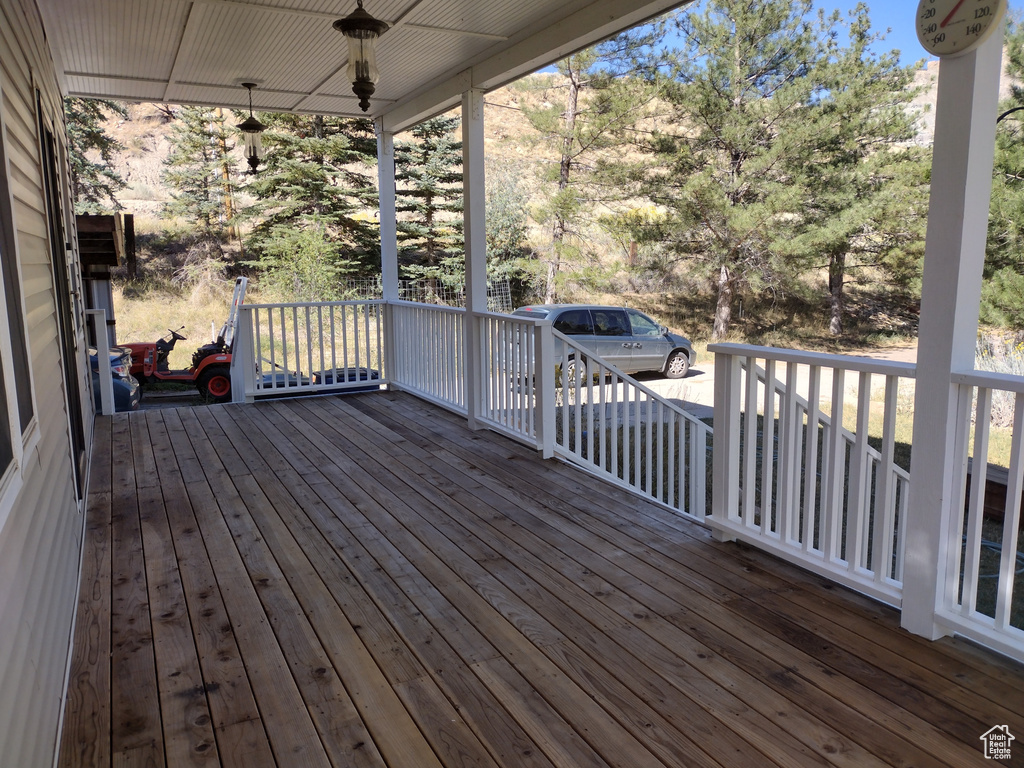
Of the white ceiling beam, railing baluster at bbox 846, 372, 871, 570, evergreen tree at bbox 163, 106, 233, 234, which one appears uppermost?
evergreen tree at bbox 163, 106, 233, 234

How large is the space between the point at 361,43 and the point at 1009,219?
10.4m

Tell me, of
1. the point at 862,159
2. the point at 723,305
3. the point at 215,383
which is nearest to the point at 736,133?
the point at 862,159

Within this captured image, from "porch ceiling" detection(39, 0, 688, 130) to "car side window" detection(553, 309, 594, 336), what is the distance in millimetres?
4362

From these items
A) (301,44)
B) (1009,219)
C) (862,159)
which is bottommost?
(1009,219)

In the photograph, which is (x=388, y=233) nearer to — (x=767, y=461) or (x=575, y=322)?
(x=575, y=322)

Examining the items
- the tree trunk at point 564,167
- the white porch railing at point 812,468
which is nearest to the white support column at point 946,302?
the white porch railing at point 812,468

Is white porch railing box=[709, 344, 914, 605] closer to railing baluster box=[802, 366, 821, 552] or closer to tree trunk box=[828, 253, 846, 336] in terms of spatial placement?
railing baluster box=[802, 366, 821, 552]

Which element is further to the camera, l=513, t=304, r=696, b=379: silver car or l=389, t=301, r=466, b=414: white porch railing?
l=513, t=304, r=696, b=379: silver car

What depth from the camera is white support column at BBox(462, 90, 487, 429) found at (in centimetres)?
527

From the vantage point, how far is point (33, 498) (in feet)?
6.14

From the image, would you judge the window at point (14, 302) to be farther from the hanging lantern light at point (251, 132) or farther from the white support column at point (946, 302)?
the hanging lantern light at point (251, 132)

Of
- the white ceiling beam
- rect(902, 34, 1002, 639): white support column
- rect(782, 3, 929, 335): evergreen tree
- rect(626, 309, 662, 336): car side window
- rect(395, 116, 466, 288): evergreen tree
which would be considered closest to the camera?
rect(902, 34, 1002, 639): white support column

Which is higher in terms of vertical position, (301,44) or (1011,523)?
(301,44)

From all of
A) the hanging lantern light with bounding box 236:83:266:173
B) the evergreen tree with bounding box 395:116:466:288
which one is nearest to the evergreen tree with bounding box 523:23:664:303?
the evergreen tree with bounding box 395:116:466:288
